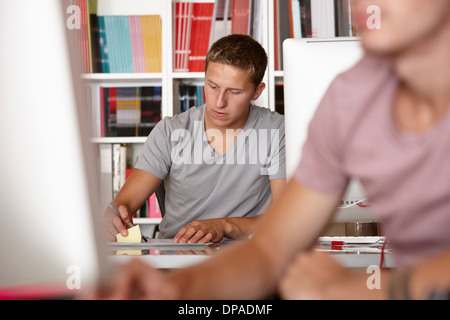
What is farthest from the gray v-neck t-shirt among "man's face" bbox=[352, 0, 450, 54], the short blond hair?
"man's face" bbox=[352, 0, 450, 54]

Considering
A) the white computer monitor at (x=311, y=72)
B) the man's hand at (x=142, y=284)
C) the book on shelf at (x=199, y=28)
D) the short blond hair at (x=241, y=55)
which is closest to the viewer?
the man's hand at (x=142, y=284)

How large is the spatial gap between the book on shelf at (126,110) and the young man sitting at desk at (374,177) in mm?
2145

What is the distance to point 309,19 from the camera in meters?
2.78

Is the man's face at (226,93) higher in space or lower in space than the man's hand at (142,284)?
higher

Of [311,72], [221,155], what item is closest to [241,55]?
[221,155]

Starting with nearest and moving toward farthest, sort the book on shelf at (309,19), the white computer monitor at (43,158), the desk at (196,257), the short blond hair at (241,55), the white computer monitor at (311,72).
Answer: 1. the white computer monitor at (43,158)
2. the desk at (196,257)
3. the white computer monitor at (311,72)
4. the short blond hair at (241,55)
5. the book on shelf at (309,19)

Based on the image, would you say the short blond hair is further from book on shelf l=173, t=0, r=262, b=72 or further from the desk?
the desk

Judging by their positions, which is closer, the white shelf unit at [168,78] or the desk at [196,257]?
the desk at [196,257]

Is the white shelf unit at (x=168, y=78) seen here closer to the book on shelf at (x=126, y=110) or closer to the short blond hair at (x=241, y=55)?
the book on shelf at (x=126, y=110)

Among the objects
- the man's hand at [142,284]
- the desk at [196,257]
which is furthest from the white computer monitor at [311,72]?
the man's hand at [142,284]

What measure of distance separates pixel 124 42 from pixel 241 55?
3.60ft

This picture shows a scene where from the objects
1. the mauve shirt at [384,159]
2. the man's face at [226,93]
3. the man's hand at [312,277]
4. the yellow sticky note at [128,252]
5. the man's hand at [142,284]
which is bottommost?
the yellow sticky note at [128,252]

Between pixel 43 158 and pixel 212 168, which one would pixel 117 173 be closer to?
pixel 212 168

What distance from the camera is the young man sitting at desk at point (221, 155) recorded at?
6.67 feet
